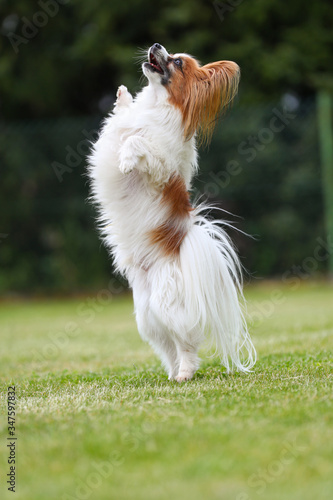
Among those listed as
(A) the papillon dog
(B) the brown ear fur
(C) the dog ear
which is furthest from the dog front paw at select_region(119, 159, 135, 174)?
(C) the dog ear

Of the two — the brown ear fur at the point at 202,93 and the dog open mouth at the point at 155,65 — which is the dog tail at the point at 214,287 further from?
the dog open mouth at the point at 155,65

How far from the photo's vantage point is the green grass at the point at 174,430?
2408 millimetres

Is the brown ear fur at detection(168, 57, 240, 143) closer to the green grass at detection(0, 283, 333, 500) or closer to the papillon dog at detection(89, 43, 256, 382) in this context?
the papillon dog at detection(89, 43, 256, 382)

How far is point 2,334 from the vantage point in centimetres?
947

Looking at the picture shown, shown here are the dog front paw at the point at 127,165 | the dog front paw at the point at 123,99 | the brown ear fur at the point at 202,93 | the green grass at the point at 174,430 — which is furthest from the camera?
the dog front paw at the point at 123,99

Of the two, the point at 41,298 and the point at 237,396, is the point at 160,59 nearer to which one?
the point at 237,396

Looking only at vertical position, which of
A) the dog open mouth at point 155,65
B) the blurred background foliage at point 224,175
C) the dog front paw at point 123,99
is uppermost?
the dog open mouth at point 155,65

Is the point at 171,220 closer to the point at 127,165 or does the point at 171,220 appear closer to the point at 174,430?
the point at 127,165

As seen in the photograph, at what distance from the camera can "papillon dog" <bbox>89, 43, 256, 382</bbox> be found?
14.4ft

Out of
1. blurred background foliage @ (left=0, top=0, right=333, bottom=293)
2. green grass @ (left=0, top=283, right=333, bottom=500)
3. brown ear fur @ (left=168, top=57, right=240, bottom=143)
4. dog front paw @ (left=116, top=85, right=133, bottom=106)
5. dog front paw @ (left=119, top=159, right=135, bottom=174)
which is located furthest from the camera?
blurred background foliage @ (left=0, top=0, right=333, bottom=293)

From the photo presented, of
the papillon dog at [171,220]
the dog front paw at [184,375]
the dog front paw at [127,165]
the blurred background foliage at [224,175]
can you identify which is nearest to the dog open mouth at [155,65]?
the papillon dog at [171,220]

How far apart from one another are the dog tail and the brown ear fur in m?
0.63

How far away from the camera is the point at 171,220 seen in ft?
14.9

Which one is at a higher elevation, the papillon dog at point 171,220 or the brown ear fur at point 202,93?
the brown ear fur at point 202,93
